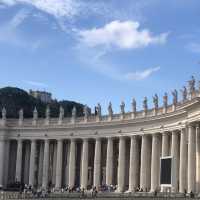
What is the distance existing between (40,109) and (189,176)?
106 m

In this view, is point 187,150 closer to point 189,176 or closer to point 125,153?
point 189,176

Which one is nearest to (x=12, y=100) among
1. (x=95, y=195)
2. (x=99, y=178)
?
(x=99, y=178)

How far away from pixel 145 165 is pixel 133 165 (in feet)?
9.54

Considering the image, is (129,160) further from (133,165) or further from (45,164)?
(45,164)

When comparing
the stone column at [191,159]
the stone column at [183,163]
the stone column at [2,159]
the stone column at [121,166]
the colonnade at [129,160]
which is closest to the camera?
the stone column at [191,159]

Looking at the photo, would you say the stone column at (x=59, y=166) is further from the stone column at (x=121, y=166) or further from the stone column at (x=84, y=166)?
the stone column at (x=121, y=166)

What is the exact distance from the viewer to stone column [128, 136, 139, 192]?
97.8 m

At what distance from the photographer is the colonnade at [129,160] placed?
80188mm

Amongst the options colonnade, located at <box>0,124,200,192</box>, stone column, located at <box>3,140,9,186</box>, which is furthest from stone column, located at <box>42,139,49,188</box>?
stone column, located at <box>3,140,9,186</box>

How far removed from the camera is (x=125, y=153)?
4136 inches

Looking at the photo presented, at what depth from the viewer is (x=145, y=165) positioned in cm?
9612

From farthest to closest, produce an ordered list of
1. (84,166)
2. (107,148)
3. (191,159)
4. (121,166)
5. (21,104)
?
1. (21,104)
2. (84,166)
3. (107,148)
4. (121,166)
5. (191,159)

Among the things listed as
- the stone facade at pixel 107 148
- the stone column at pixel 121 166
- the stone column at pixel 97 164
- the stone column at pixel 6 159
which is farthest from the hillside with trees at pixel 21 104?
the stone column at pixel 121 166

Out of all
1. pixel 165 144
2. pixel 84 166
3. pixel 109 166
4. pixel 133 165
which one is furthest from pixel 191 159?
pixel 84 166
